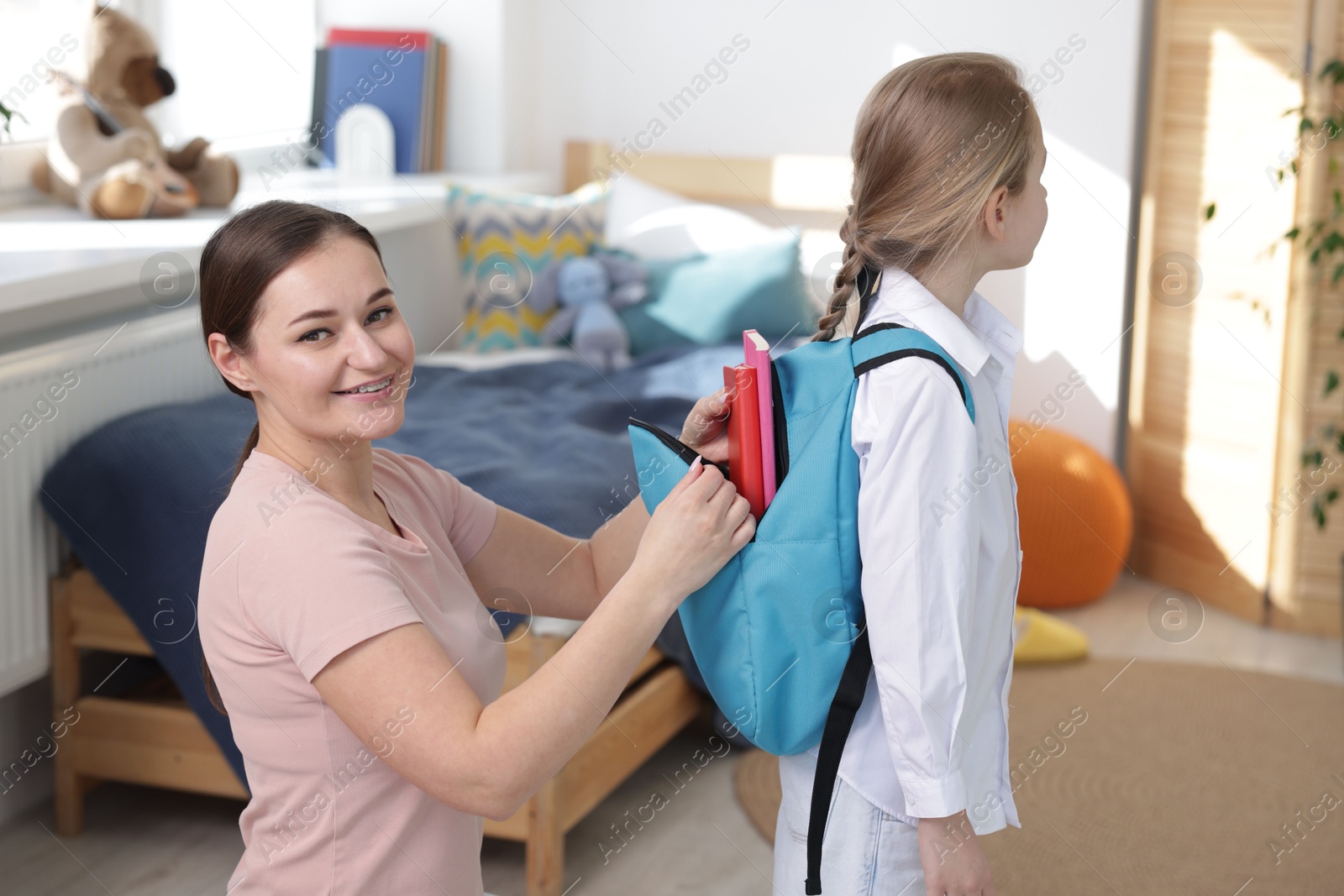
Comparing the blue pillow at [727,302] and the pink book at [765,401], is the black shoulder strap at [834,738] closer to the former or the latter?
the pink book at [765,401]

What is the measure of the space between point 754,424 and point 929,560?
19cm

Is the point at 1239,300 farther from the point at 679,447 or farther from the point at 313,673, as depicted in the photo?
the point at 313,673

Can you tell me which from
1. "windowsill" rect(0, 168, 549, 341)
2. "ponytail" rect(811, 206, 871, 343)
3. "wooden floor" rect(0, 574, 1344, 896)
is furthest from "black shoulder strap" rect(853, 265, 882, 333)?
"windowsill" rect(0, 168, 549, 341)

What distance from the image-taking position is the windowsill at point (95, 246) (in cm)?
183

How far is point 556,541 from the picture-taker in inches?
51.9

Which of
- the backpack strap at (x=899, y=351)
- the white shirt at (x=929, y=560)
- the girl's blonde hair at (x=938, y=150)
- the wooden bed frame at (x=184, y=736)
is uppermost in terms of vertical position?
the girl's blonde hair at (x=938, y=150)

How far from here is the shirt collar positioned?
1040 millimetres

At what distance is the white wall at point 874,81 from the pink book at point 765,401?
2359 millimetres

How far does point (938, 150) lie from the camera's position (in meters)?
1.05

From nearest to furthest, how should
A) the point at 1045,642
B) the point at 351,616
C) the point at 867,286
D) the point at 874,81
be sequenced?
the point at 351,616 < the point at 867,286 < the point at 1045,642 < the point at 874,81

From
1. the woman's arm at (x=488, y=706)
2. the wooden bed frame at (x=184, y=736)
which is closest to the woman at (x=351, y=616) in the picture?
the woman's arm at (x=488, y=706)

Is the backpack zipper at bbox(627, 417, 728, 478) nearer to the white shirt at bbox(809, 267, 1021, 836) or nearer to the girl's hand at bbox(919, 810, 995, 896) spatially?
the white shirt at bbox(809, 267, 1021, 836)

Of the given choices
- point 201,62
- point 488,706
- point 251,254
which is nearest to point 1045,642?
point 488,706

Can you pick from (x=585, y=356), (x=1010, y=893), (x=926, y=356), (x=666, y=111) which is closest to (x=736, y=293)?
(x=585, y=356)
